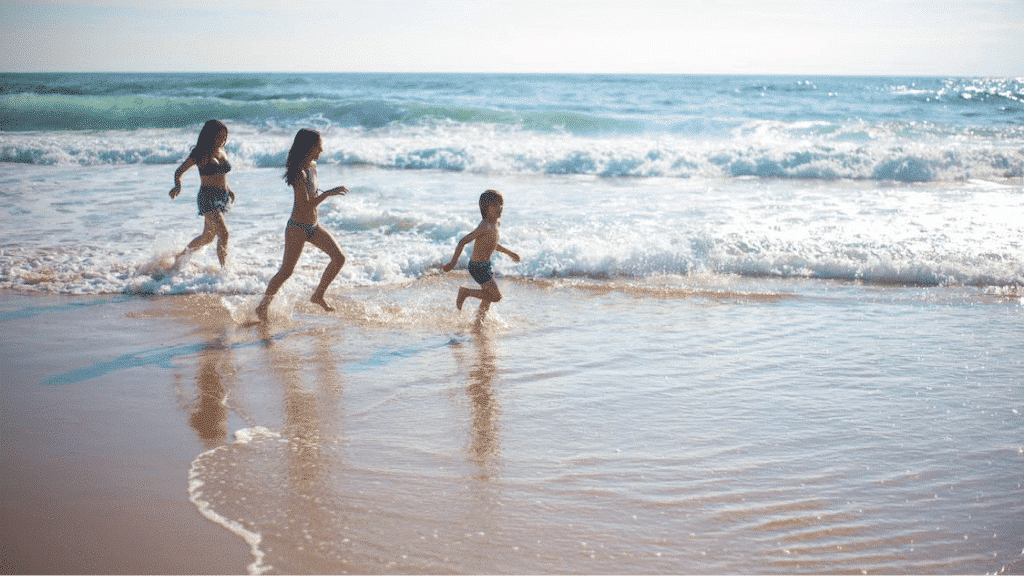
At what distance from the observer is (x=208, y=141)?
7.50 metres

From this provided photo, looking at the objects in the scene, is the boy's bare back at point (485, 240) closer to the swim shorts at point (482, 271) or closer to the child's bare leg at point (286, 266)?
the swim shorts at point (482, 271)

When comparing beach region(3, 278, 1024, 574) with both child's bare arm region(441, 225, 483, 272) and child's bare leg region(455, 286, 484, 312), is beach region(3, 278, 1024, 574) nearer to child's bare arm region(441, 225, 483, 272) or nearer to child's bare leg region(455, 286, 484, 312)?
child's bare leg region(455, 286, 484, 312)

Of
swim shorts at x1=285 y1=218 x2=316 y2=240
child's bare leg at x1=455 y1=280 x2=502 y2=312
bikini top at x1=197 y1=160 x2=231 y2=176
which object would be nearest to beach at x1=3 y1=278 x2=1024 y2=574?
child's bare leg at x1=455 y1=280 x2=502 y2=312

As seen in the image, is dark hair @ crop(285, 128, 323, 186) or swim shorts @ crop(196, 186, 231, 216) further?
swim shorts @ crop(196, 186, 231, 216)

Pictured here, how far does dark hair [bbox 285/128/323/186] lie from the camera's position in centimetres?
618

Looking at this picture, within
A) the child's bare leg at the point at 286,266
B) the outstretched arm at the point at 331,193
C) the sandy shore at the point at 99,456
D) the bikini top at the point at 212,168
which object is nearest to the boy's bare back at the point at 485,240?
the outstretched arm at the point at 331,193

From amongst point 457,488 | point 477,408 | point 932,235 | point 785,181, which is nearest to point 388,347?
point 477,408

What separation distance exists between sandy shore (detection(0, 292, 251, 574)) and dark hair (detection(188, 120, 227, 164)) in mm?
2018

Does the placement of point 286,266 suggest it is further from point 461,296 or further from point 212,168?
point 212,168

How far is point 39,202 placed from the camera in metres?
11.8

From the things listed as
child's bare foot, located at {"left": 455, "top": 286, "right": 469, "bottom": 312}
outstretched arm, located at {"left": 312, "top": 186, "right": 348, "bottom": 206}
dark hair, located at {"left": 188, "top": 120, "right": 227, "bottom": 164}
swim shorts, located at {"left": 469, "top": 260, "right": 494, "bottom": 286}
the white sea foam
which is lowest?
the white sea foam

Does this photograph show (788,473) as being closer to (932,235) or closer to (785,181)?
(932,235)

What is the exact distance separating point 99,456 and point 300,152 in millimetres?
3072

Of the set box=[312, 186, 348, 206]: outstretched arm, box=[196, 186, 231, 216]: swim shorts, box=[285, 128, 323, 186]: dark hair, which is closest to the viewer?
box=[312, 186, 348, 206]: outstretched arm
